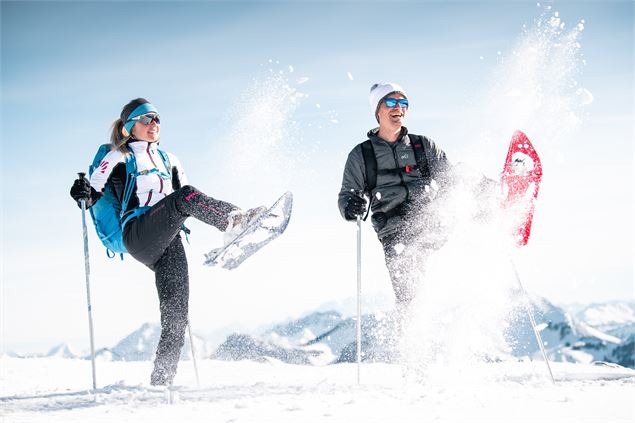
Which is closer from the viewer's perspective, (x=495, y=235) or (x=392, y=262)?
(x=392, y=262)

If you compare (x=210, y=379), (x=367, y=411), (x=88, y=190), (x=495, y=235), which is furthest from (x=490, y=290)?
(x=88, y=190)

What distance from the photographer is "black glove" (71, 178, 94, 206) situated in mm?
4906

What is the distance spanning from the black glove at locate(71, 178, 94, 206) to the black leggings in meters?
0.56

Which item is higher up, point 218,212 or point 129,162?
point 129,162

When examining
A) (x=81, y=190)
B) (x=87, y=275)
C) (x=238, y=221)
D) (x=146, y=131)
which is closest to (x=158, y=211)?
(x=238, y=221)

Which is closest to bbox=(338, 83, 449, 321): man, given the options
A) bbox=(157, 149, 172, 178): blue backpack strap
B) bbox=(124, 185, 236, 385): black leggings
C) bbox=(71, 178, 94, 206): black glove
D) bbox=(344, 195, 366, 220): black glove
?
bbox=(344, 195, 366, 220): black glove

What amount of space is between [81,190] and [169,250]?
1032mm

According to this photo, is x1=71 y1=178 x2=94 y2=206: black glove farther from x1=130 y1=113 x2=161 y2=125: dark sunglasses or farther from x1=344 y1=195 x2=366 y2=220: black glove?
x1=344 y1=195 x2=366 y2=220: black glove

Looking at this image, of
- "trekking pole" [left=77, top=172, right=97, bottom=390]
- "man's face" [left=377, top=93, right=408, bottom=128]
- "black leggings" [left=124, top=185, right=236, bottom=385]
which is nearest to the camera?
"black leggings" [left=124, top=185, right=236, bottom=385]

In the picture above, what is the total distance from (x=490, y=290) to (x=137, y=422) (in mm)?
5319

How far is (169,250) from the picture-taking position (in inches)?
193

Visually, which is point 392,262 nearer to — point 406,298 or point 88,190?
point 406,298

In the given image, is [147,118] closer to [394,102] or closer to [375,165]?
[375,165]

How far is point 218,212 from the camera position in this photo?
177 inches
